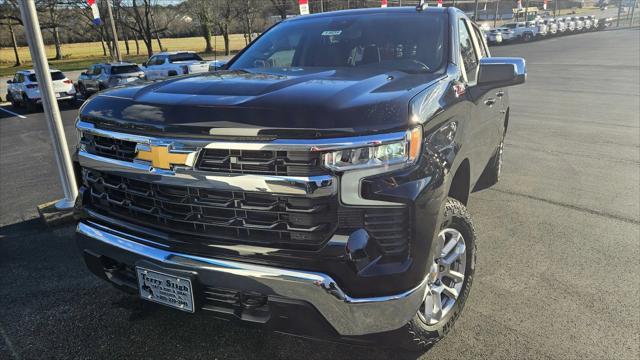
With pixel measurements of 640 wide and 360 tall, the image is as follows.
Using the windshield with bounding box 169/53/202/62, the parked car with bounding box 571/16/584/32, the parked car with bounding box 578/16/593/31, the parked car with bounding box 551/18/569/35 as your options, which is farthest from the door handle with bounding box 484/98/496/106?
the parked car with bounding box 578/16/593/31

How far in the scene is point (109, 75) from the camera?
1831cm

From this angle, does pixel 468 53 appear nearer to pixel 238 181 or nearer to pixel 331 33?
pixel 331 33

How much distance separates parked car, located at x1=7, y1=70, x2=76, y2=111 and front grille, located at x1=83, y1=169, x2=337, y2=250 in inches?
680

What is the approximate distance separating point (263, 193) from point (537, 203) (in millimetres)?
4057

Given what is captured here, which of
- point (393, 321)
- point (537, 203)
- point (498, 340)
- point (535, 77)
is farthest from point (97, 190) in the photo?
point (535, 77)

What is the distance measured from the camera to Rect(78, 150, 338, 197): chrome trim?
2.05 metres

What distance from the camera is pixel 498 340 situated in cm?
286

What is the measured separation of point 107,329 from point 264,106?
1.94 metres

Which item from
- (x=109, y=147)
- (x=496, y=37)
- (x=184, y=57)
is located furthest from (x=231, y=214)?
(x=184, y=57)

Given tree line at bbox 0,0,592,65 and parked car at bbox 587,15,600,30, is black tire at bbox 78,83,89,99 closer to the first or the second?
tree line at bbox 0,0,592,65

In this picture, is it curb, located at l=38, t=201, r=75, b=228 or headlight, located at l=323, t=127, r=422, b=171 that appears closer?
headlight, located at l=323, t=127, r=422, b=171

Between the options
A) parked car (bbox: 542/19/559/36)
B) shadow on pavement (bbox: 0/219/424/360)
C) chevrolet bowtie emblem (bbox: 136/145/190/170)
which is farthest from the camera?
parked car (bbox: 542/19/559/36)

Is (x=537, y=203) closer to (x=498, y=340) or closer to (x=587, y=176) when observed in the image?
(x=587, y=176)

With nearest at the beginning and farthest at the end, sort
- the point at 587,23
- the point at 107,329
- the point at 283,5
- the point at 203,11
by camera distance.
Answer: the point at 107,329 → the point at 203,11 → the point at 283,5 → the point at 587,23
